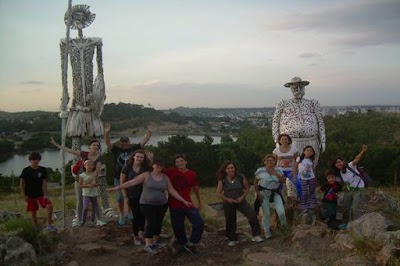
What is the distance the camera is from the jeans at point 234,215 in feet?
18.7

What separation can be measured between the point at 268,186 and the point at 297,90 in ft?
6.59

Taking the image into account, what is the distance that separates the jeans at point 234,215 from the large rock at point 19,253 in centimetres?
246

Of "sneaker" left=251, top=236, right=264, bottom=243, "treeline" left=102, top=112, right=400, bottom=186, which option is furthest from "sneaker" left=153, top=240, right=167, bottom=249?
"treeline" left=102, top=112, right=400, bottom=186

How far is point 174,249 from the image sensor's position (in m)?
5.40

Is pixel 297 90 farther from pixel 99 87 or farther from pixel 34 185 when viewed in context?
pixel 34 185

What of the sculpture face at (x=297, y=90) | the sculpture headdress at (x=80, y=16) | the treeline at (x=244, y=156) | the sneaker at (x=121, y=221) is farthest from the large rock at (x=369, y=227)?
the treeline at (x=244, y=156)

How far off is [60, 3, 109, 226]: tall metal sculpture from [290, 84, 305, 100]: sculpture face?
3.18 metres

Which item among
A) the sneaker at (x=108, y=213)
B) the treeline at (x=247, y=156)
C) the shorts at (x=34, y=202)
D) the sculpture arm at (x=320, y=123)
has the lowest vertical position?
the treeline at (x=247, y=156)

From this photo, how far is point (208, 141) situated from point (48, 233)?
69.4 feet

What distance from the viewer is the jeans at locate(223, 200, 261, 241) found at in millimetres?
5693

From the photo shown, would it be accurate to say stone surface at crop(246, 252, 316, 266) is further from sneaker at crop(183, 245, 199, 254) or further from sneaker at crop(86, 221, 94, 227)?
sneaker at crop(86, 221, 94, 227)

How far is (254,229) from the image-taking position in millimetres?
5867

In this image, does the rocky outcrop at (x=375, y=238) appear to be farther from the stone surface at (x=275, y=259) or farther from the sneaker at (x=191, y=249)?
the sneaker at (x=191, y=249)

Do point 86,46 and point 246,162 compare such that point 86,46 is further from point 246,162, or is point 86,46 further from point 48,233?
point 246,162
